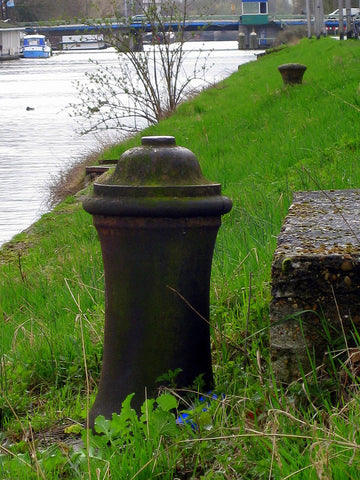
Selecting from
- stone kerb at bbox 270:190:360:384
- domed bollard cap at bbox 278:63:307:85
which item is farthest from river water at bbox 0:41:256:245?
stone kerb at bbox 270:190:360:384

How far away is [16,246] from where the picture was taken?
8422 millimetres

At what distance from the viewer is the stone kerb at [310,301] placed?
→ 2.17m

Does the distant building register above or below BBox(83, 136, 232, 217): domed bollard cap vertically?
below

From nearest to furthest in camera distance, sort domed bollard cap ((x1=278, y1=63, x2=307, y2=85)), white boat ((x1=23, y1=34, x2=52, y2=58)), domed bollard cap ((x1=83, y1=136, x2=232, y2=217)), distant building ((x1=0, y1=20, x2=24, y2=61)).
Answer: domed bollard cap ((x1=83, y1=136, x2=232, y2=217)), domed bollard cap ((x1=278, y1=63, x2=307, y2=85)), distant building ((x1=0, y1=20, x2=24, y2=61)), white boat ((x1=23, y1=34, x2=52, y2=58))

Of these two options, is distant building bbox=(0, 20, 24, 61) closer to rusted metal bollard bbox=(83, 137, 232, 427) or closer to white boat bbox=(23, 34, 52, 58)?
white boat bbox=(23, 34, 52, 58)

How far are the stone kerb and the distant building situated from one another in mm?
85105

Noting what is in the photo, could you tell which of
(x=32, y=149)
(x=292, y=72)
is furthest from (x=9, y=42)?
(x=292, y=72)

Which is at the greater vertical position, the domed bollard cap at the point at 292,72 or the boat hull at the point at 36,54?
the domed bollard cap at the point at 292,72

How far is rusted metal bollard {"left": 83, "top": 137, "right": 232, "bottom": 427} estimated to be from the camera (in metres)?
2.37

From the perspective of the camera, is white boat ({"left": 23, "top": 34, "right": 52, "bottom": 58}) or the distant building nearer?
the distant building

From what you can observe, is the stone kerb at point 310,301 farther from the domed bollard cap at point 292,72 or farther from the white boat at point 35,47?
the white boat at point 35,47

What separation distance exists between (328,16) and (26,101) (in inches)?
1900

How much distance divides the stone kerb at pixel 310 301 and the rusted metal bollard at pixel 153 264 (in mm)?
284

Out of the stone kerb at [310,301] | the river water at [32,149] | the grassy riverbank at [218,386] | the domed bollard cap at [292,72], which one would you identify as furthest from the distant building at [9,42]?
the stone kerb at [310,301]
